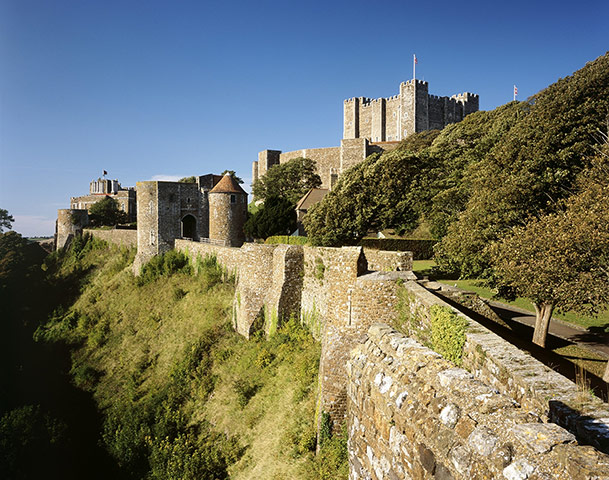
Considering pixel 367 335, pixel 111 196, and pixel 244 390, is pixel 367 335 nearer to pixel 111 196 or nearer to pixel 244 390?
pixel 244 390

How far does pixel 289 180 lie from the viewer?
4931 centimetres

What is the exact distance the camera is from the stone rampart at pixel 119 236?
31203 mm

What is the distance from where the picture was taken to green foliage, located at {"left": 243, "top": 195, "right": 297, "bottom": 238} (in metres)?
33.8

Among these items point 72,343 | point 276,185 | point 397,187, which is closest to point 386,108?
point 276,185

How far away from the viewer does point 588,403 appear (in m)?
3.43

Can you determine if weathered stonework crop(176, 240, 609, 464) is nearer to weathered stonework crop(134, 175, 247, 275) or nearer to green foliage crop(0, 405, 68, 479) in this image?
weathered stonework crop(134, 175, 247, 275)

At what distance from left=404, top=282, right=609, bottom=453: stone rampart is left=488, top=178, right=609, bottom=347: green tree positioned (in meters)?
5.68

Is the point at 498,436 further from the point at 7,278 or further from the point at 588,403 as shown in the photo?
the point at 7,278

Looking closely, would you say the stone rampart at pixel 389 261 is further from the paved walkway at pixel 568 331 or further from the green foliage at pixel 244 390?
the paved walkway at pixel 568 331

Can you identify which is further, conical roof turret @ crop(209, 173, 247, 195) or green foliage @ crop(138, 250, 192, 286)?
conical roof turret @ crop(209, 173, 247, 195)

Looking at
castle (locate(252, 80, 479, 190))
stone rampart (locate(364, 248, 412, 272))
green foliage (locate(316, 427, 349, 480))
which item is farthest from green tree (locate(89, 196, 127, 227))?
green foliage (locate(316, 427, 349, 480))

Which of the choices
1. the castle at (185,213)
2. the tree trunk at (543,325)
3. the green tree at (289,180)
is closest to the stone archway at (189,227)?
the castle at (185,213)

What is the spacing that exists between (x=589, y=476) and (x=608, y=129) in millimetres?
16927

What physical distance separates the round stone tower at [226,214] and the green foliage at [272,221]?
15.3ft
